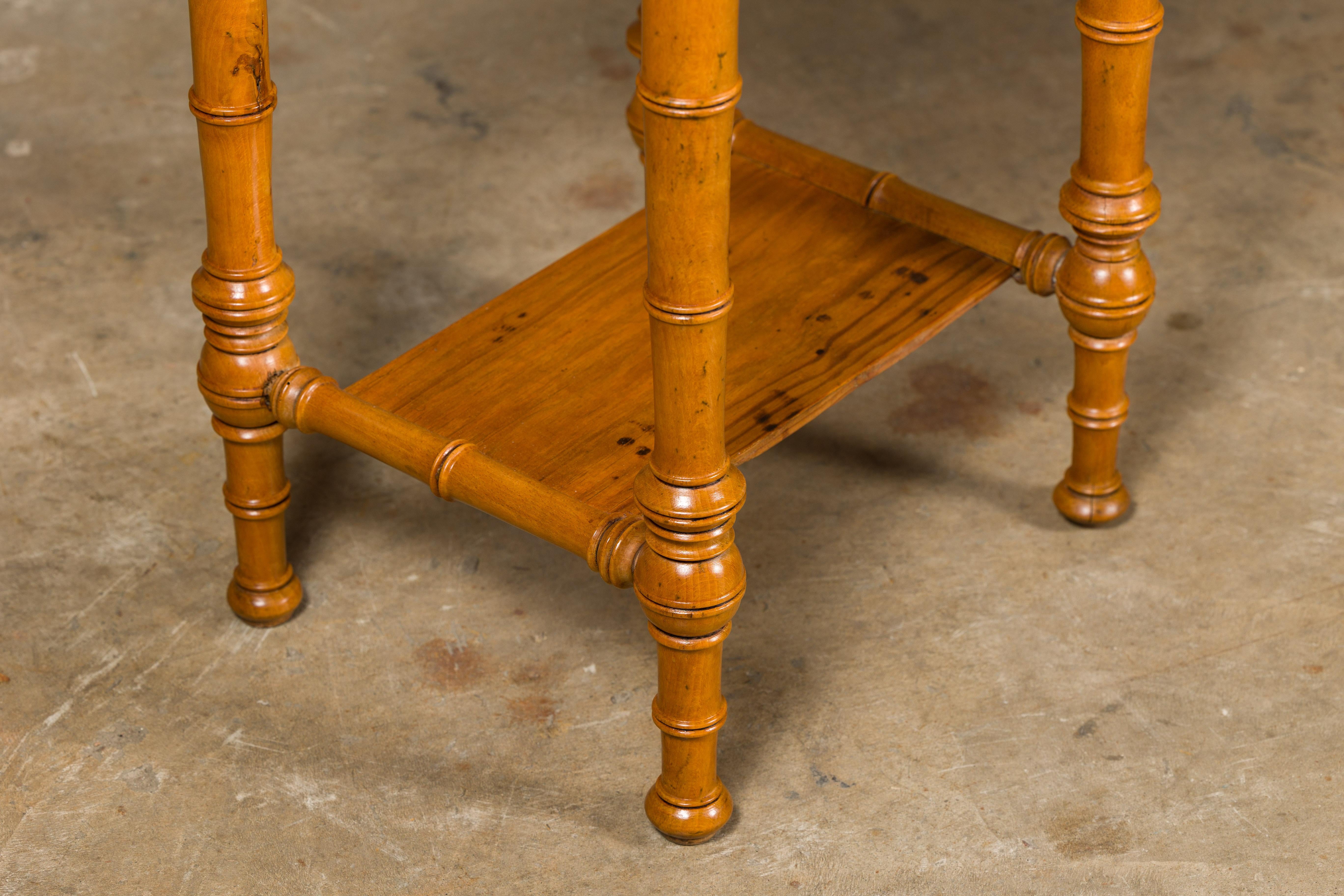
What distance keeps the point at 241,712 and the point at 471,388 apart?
41 cm

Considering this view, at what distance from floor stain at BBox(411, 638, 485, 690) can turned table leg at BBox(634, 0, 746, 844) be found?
0.94 feet

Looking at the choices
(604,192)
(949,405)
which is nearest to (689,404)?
(949,405)

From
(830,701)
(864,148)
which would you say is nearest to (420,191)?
(864,148)

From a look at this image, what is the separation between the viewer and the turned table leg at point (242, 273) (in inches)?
61.9

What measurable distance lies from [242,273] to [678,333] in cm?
54

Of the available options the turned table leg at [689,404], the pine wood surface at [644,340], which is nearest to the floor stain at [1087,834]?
the turned table leg at [689,404]

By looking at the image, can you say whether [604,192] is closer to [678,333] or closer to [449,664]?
[449,664]

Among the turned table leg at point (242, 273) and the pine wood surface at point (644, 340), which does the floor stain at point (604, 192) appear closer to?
the pine wood surface at point (644, 340)

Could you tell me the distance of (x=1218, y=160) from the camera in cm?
271

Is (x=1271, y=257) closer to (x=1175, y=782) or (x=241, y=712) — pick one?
(x=1175, y=782)

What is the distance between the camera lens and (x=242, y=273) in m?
1.66

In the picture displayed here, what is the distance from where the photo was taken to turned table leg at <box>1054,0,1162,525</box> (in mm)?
1722

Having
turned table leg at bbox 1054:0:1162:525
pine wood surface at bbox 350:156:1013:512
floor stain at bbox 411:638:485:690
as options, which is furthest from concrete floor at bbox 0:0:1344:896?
pine wood surface at bbox 350:156:1013:512

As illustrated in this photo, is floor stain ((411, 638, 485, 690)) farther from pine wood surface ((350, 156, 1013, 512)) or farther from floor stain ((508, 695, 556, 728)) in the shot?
pine wood surface ((350, 156, 1013, 512))
